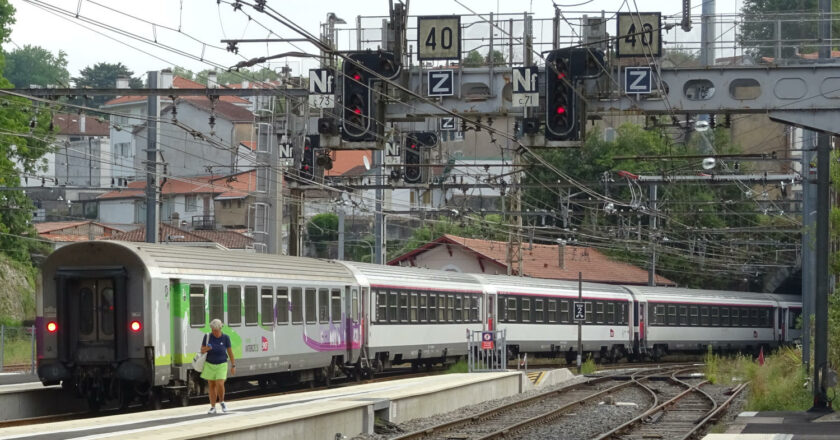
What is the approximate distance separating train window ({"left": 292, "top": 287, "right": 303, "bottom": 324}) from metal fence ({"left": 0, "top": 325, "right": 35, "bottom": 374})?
12994mm

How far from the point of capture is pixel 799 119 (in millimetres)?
21281

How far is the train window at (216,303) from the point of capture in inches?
888

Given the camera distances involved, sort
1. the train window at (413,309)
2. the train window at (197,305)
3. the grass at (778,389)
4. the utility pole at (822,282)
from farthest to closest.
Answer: the train window at (413,309) < the grass at (778,389) < the train window at (197,305) < the utility pole at (822,282)

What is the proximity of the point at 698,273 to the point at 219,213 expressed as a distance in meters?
34.6

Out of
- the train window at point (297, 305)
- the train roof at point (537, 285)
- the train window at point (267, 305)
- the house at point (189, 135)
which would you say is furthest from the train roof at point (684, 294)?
the house at point (189, 135)

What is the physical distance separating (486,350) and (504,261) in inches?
1408

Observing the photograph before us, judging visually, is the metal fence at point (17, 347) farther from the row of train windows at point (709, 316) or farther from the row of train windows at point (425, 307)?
the row of train windows at point (709, 316)

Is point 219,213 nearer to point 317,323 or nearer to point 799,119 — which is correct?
point 317,323

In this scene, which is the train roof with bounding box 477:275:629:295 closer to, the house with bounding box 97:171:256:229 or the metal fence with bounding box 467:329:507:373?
the metal fence with bounding box 467:329:507:373

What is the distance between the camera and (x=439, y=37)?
75.0ft

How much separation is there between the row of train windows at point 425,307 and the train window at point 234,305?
8387 mm

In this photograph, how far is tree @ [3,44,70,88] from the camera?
14288 cm

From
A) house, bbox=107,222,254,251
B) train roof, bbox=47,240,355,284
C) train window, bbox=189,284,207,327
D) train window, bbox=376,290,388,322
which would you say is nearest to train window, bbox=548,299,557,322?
train window, bbox=376,290,388,322

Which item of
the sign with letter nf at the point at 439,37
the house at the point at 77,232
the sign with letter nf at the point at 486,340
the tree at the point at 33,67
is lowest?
the sign with letter nf at the point at 486,340
